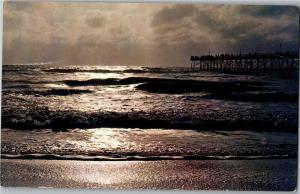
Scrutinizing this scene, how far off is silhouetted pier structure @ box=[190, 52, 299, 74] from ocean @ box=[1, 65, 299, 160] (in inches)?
1.3

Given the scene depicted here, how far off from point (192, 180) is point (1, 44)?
840mm

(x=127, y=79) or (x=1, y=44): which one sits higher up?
(x=1, y=44)

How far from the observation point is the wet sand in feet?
6.65

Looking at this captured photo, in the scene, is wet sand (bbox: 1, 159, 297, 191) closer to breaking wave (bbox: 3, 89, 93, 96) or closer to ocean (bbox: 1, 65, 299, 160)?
ocean (bbox: 1, 65, 299, 160)

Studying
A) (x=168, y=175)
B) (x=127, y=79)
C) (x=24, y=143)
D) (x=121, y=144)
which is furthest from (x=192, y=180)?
(x=24, y=143)

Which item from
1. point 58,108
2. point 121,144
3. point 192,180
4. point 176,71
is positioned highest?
point 176,71

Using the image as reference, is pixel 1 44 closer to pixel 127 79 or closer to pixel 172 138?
pixel 127 79

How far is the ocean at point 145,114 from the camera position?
2.03m

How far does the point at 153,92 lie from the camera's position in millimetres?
2025

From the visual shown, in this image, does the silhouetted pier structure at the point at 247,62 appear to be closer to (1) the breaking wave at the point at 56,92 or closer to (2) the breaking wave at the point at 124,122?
(2) the breaking wave at the point at 124,122

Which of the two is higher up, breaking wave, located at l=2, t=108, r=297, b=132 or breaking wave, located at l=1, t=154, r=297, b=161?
breaking wave, located at l=2, t=108, r=297, b=132

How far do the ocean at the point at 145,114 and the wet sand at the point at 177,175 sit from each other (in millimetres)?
26

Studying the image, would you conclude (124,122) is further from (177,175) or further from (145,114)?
(177,175)

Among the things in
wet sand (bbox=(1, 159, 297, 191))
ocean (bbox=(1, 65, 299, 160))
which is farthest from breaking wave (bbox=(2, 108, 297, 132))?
wet sand (bbox=(1, 159, 297, 191))
